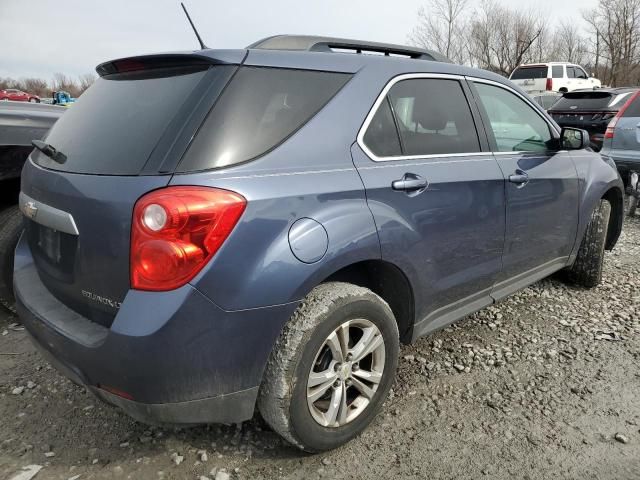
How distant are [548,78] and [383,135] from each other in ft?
64.6

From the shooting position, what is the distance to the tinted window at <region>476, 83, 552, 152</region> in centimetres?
296

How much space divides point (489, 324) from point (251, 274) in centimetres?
228

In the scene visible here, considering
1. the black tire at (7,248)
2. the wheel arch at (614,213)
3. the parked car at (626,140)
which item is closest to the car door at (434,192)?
the wheel arch at (614,213)

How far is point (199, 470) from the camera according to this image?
2.11 meters

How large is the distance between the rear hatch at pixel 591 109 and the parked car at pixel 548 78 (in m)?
9.33

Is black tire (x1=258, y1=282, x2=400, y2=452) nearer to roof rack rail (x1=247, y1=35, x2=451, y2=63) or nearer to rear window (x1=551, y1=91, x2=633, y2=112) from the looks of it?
roof rack rail (x1=247, y1=35, x2=451, y2=63)

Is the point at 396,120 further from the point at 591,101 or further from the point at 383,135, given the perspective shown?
the point at 591,101

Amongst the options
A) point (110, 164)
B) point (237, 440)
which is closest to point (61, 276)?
point (110, 164)

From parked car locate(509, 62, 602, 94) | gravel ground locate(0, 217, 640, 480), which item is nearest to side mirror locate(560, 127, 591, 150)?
gravel ground locate(0, 217, 640, 480)

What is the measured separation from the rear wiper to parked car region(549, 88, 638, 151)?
30.7 feet

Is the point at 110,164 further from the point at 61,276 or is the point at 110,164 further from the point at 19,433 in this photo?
the point at 19,433

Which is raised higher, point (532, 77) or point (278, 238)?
point (278, 238)

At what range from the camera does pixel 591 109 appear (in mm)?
9664

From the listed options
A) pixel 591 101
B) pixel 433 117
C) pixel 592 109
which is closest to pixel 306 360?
pixel 433 117
